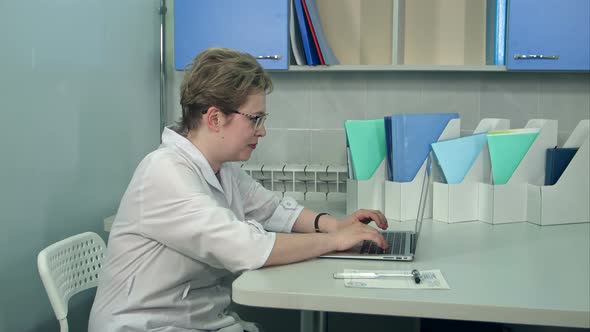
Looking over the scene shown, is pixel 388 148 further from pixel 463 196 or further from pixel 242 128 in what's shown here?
pixel 242 128

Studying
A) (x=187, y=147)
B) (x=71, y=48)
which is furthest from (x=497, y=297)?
(x=71, y=48)

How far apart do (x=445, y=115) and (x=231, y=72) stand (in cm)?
92

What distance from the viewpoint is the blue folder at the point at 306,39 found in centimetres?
268

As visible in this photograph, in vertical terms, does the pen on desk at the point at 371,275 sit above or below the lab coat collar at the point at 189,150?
below

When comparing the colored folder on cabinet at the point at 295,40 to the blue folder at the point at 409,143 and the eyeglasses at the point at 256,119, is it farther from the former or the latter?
the eyeglasses at the point at 256,119

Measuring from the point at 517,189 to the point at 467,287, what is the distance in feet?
2.90

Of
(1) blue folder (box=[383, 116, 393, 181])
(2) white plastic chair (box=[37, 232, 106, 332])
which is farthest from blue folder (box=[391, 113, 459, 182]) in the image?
(2) white plastic chair (box=[37, 232, 106, 332])

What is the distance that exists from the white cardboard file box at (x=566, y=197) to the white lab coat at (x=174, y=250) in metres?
0.99

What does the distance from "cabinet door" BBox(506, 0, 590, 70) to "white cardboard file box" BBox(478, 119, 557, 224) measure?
443 mm

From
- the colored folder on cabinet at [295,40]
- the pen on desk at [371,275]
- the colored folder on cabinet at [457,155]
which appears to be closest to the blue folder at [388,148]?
the colored folder on cabinet at [457,155]

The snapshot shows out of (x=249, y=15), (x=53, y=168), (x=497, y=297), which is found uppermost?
(x=249, y=15)

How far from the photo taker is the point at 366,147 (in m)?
2.34

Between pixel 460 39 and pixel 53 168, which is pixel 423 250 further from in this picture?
pixel 460 39

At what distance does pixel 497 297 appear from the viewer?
1.30m
